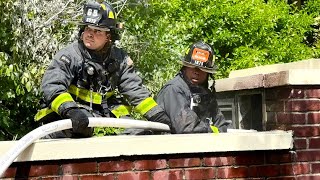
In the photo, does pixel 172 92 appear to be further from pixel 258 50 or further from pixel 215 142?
pixel 258 50

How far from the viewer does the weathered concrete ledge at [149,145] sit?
359 cm

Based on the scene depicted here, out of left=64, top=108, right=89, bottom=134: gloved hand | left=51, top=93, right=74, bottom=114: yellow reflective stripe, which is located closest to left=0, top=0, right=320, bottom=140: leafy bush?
left=51, top=93, right=74, bottom=114: yellow reflective stripe

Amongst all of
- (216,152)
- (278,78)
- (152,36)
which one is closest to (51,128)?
(216,152)

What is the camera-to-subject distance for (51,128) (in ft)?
11.9

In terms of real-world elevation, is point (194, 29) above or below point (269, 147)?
above

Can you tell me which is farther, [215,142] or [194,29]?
[194,29]

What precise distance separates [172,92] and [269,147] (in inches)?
33.8

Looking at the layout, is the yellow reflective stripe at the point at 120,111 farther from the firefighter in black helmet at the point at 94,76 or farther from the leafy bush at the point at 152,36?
the leafy bush at the point at 152,36

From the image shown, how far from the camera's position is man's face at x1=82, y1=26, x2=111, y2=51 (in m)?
4.32

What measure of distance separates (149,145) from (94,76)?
0.75m

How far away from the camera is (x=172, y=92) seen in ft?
14.8

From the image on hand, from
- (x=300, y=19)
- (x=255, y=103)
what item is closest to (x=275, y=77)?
(x=255, y=103)

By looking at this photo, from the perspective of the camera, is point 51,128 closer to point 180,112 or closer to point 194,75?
point 180,112

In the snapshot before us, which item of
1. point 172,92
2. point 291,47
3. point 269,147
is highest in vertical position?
point 291,47
